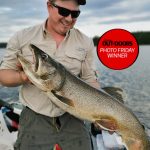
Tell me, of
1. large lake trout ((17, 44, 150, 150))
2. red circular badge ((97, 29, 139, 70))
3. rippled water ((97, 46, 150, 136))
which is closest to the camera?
large lake trout ((17, 44, 150, 150))

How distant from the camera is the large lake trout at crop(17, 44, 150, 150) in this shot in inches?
141

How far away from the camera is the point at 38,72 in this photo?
3559 mm

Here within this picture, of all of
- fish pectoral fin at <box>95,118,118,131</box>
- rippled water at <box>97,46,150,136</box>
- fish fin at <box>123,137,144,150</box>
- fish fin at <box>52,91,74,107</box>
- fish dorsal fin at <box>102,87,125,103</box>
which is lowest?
rippled water at <box>97,46,150,136</box>

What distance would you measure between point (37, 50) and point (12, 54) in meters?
0.49

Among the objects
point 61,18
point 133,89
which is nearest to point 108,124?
point 61,18

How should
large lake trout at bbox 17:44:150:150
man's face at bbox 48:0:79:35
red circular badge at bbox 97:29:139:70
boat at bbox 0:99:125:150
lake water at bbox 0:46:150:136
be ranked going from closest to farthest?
large lake trout at bbox 17:44:150:150
man's face at bbox 48:0:79:35
boat at bbox 0:99:125:150
red circular badge at bbox 97:29:139:70
lake water at bbox 0:46:150:136

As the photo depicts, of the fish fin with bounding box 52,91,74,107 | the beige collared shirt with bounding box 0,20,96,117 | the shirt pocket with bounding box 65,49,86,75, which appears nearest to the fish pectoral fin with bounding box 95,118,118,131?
the fish fin with bounding box 52,91,74,107

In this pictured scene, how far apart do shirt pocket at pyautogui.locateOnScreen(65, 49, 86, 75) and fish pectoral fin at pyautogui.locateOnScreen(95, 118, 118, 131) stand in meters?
Answer: 0.67

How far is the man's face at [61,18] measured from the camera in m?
3.90

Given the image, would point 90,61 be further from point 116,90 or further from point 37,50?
point 37,50

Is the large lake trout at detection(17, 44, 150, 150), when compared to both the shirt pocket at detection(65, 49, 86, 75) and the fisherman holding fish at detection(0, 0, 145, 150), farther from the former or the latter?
the shirt pocket at detection(65, 49, 86, 75)

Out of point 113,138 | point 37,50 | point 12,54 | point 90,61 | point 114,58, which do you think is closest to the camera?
point 37,50

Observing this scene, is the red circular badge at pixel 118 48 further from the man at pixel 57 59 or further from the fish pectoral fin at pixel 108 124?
the fish pectoral fin at pixel 108 124

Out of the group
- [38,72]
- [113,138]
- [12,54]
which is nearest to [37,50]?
[38,72]
